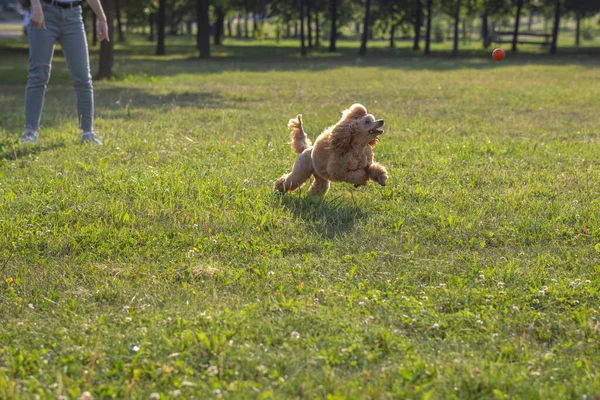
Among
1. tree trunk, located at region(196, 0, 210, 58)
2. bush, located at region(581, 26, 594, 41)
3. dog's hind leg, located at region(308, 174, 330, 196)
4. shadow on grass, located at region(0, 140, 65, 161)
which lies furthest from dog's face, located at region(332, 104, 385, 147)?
bush, located at region(581, 26, 594, 41)

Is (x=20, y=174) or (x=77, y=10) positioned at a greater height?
(x=77, y=10)

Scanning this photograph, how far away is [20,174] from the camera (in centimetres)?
652

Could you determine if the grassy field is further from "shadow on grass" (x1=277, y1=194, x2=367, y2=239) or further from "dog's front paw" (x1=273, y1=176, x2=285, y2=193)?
"dog's front paw" (x1=273, y1=176, x2=285, y2=193)

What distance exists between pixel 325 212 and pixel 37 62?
4494mm

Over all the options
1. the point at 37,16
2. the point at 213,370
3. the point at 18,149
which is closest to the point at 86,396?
the point at 213,370

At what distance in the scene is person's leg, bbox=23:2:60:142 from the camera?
7918mm

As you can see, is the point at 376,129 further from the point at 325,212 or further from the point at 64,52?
the point at 64,52

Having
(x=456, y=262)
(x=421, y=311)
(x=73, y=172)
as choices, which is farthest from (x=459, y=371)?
(x=73, y=172)

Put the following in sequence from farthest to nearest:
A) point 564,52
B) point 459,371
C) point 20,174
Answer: point 564,52
point 20,174
point 459,371

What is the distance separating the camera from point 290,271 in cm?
427

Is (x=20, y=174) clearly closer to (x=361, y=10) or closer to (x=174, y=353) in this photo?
(x=174, y=353)

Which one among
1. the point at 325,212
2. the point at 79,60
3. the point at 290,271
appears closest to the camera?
the point at 290,271

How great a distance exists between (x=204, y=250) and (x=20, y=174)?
9.14 feet

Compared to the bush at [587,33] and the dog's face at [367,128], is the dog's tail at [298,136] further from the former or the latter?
the bush at [587,33]
